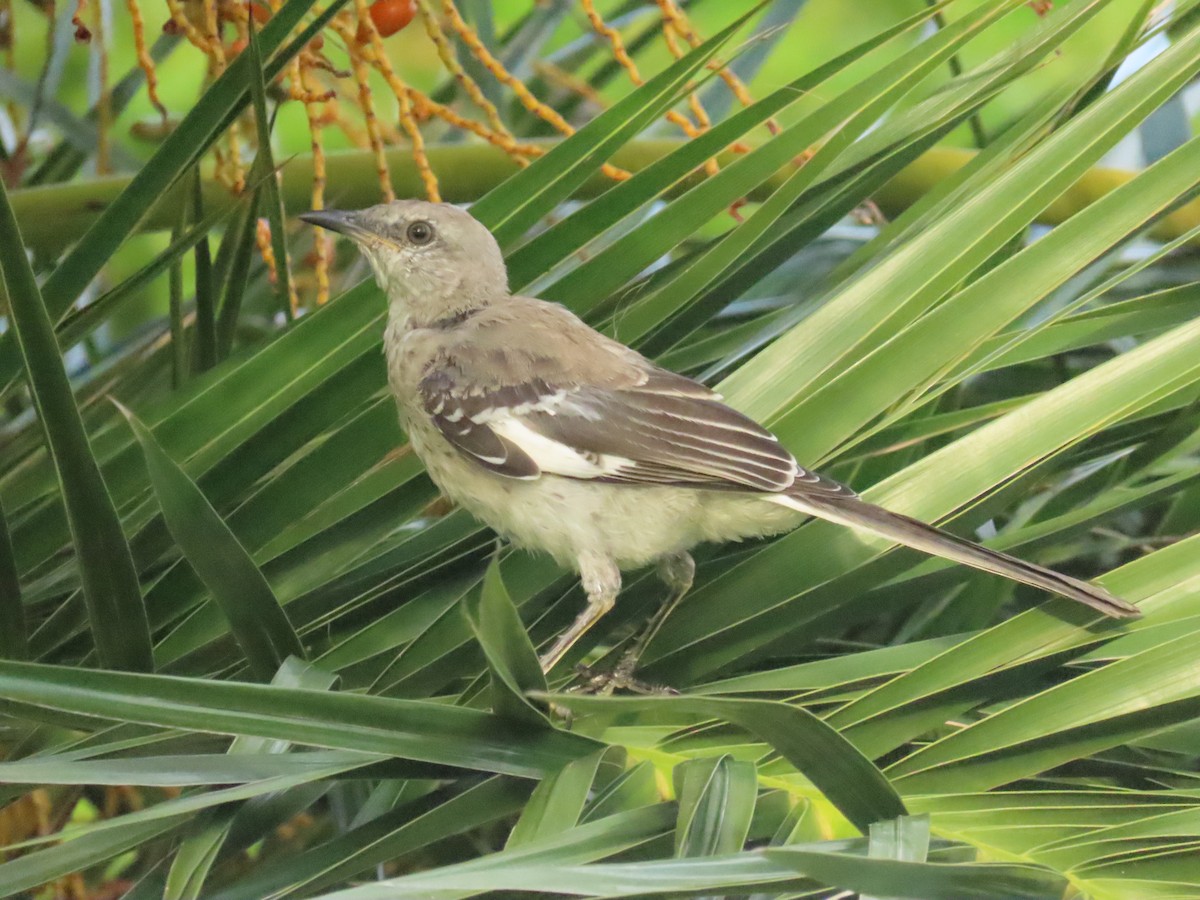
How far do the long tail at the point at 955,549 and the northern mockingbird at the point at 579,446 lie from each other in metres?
0.07

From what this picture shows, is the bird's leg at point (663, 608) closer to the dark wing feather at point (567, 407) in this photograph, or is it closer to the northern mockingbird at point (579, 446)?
the northern mockingbird at point (579, 446)

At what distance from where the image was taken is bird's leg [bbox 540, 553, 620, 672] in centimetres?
182

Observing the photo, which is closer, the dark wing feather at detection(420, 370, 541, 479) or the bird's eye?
the dark wing feather at detection(420, 370, 541, 479)

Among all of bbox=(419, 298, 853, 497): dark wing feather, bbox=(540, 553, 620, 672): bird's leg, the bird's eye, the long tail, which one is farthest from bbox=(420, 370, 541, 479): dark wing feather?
the long tail

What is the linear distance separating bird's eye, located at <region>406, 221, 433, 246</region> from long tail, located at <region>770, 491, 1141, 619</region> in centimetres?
92

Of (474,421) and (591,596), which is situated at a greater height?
(474,421)

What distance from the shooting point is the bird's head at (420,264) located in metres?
2.16

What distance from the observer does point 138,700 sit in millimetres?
1238

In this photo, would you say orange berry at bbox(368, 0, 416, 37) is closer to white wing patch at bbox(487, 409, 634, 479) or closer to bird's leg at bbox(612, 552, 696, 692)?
white wing patch at bbox(487, 409, 634, 479)

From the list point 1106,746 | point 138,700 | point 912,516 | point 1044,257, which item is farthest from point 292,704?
point 1044,257

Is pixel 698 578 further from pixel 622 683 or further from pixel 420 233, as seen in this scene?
pixel 420 233

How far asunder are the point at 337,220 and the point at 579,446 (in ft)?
1.97

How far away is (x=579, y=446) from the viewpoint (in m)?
1.93

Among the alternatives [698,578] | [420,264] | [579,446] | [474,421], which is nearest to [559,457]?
[579,446]
